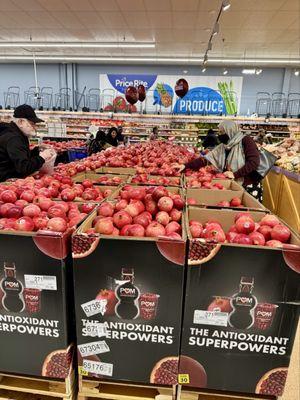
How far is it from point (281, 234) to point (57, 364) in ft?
3.35

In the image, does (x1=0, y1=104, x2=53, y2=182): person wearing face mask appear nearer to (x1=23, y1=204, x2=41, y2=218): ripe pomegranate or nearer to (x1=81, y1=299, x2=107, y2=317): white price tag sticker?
(x1=23, y1=204, x2=41, y2=218): ripe pomegranate

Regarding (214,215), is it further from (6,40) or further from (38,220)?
(6,40)

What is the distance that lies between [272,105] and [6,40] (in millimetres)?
11576

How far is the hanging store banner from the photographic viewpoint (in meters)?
14.3

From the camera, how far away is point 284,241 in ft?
4.27

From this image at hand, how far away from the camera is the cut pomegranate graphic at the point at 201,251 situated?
108 centimetres

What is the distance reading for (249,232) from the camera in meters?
1.41

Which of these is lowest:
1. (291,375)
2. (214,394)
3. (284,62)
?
(291,375)

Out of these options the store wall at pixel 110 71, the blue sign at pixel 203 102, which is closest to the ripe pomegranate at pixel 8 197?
the blue sign at pixel 203 102

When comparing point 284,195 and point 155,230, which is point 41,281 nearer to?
point 155,230

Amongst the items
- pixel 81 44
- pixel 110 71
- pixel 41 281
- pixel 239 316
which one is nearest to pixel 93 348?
pixel 41 281

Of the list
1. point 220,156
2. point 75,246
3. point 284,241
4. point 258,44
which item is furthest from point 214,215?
point 258,44

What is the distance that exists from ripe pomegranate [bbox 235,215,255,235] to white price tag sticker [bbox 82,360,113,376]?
2.58ft

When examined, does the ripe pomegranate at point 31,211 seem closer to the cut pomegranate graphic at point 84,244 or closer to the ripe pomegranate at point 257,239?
the cut pomegranate graphic at point 84,244
